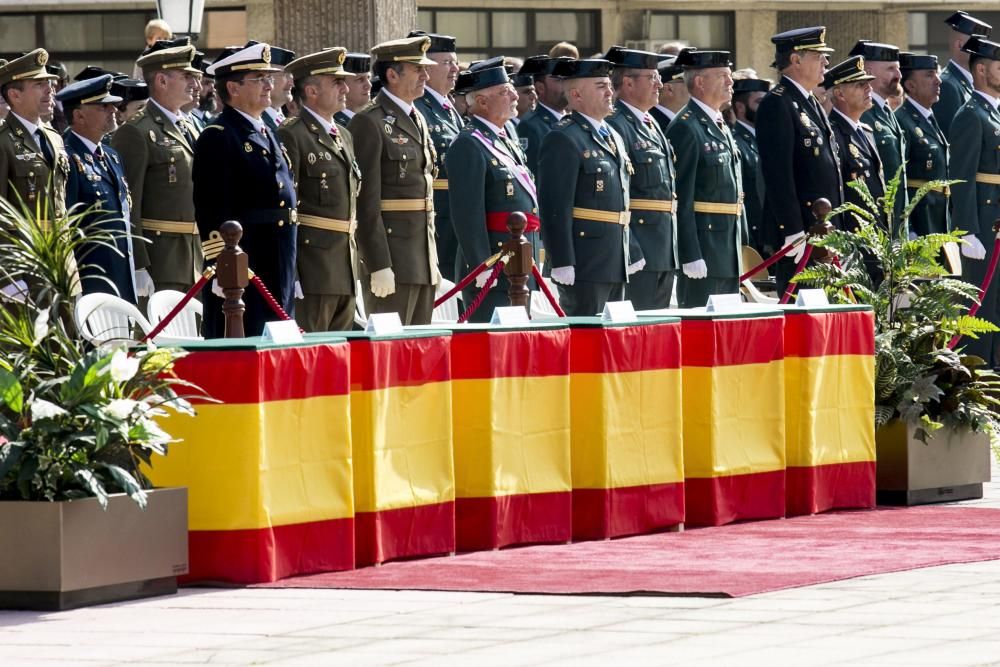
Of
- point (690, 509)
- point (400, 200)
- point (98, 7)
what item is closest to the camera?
point (690, 509)

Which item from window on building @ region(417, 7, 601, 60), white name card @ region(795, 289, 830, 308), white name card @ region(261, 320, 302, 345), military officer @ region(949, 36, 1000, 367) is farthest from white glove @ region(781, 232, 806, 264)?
window on building @ region(417, 7, 601, 60)

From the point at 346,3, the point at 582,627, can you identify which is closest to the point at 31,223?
the point at 582,627

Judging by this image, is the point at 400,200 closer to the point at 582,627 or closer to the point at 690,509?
the point at 690,509

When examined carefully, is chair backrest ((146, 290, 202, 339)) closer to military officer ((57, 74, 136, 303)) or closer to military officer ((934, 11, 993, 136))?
military officer ((57, 74, 136, 303))

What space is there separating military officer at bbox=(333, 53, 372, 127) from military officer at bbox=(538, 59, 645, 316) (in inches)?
38.6

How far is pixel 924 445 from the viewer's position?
10.5m

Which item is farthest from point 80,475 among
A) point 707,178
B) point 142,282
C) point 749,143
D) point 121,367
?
point 749,143

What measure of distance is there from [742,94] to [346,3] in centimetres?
341

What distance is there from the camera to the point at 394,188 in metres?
12.0

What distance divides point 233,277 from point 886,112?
255 inches

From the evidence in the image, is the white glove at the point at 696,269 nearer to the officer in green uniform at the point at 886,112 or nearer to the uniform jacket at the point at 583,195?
the uniform jacket at the point at 583,195

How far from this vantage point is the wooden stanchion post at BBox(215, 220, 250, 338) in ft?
30.4

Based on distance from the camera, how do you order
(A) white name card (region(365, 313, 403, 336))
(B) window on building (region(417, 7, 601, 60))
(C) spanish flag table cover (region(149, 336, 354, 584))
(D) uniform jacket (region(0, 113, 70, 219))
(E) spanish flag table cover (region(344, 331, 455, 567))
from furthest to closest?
(B) window on building (region(417, 7, 601, 60)) → (D) uniform jacket (region(0, 113, 70, 219)) → (A) white name card (region(365, 313, 403, 336)) → (E) spanish flag table cover (region(344, 331, 455, 567)) → (C) spanish flag table cover (region(149, 336, 354, 584))

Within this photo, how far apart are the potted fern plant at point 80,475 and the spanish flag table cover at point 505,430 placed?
4.30ft
